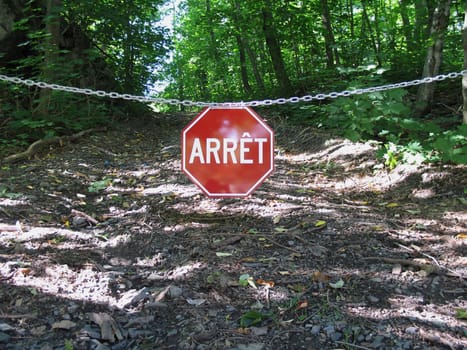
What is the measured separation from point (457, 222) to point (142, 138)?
7008 mm

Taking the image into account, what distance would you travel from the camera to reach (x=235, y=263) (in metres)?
3.01

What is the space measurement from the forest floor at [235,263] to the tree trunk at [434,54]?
267 cm

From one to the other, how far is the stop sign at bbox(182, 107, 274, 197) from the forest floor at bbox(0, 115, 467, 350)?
2.00ft

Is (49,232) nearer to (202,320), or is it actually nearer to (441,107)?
(202,320)

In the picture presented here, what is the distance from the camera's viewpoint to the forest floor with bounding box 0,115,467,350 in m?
2.22

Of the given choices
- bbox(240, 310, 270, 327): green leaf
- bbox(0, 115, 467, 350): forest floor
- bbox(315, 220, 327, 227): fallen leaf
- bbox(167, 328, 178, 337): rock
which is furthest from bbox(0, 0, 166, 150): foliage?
bbox(240, 310, 270, 327): green leaf

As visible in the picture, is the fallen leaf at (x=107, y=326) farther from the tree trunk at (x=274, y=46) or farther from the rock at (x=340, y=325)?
the tree trunk at (x=274, y=46)

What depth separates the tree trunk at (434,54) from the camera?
6.32 metres

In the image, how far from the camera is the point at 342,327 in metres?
2.24

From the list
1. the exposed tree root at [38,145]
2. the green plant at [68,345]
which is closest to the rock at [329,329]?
the green plant at [68,345]

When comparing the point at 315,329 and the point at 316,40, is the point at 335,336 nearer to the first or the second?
the point at 315,329

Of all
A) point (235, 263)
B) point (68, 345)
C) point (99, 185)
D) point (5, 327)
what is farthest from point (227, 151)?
point (99, 185)

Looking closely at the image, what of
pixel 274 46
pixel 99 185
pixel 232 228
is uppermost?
pixel 274 46

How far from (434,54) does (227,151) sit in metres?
5.39
